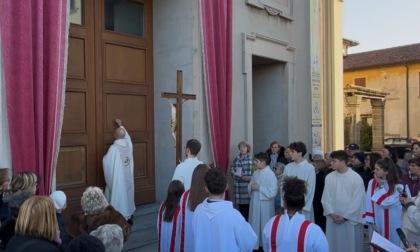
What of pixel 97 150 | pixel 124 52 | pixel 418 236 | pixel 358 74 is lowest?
pixel 418 236

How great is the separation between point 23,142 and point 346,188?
4.25 metres

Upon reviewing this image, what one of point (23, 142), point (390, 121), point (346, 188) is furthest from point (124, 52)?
point (390, 121)

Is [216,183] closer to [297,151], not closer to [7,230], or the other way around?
[7,230]

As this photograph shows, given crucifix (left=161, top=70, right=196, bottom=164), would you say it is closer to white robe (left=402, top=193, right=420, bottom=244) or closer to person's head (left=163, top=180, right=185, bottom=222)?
person's head (left=163, top=180, right=185, bottom=222)

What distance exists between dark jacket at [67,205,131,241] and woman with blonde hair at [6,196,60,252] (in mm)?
563

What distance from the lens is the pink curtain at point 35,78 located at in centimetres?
509

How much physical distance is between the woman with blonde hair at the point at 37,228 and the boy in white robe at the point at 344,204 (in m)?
4.12

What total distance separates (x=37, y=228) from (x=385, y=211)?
4.26 meters

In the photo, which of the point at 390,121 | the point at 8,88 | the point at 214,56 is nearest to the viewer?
the point at 8,88

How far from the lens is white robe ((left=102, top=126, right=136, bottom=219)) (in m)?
6.48

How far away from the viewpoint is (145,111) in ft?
26.1

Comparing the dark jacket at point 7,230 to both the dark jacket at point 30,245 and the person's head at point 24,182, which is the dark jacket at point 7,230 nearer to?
the person's head at point 24,182

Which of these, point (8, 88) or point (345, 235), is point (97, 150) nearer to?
point (8, 88)

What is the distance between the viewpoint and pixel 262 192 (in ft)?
22.9
